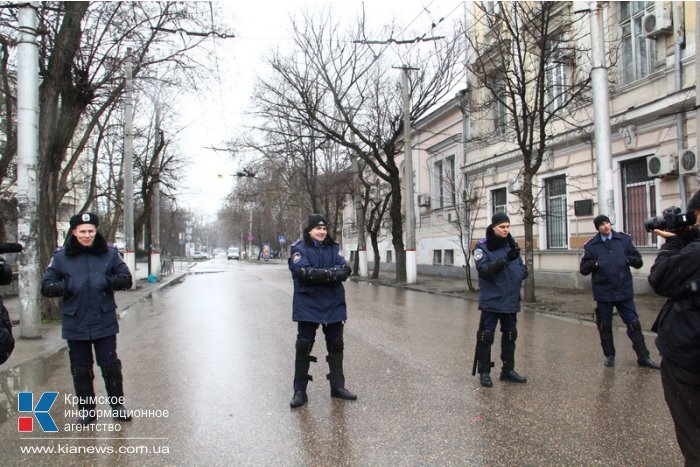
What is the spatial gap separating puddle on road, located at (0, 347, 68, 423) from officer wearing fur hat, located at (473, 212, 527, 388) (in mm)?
4592

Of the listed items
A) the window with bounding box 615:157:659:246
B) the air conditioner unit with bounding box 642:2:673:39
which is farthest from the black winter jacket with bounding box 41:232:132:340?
the air conditioner unit with bounding box 642:2:673:39

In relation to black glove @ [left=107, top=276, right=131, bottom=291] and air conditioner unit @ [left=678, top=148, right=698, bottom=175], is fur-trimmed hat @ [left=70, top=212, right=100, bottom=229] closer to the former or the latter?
black glove @ [left=107, top=276, right=131, bottom=291]

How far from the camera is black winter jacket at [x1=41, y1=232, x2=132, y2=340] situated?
4.18 m

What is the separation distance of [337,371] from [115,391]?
6.58 feet

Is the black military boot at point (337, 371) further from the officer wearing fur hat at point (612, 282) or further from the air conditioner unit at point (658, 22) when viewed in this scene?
the air conditioner unit at point (658, 22)

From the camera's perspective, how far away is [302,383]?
4.76 metres

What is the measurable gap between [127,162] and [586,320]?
16328 millimetres

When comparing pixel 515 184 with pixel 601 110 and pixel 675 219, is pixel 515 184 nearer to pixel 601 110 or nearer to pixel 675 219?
pixel 601 110

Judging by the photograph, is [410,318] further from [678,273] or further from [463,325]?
[678,273]

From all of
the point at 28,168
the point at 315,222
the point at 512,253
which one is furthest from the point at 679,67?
the point at 28,168

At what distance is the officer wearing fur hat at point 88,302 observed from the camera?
4.20m

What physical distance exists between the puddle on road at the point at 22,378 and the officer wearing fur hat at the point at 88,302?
3.18 feet

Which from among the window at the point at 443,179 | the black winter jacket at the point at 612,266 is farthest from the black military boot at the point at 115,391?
the window at the point at 443,179

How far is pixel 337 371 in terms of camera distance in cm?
492
